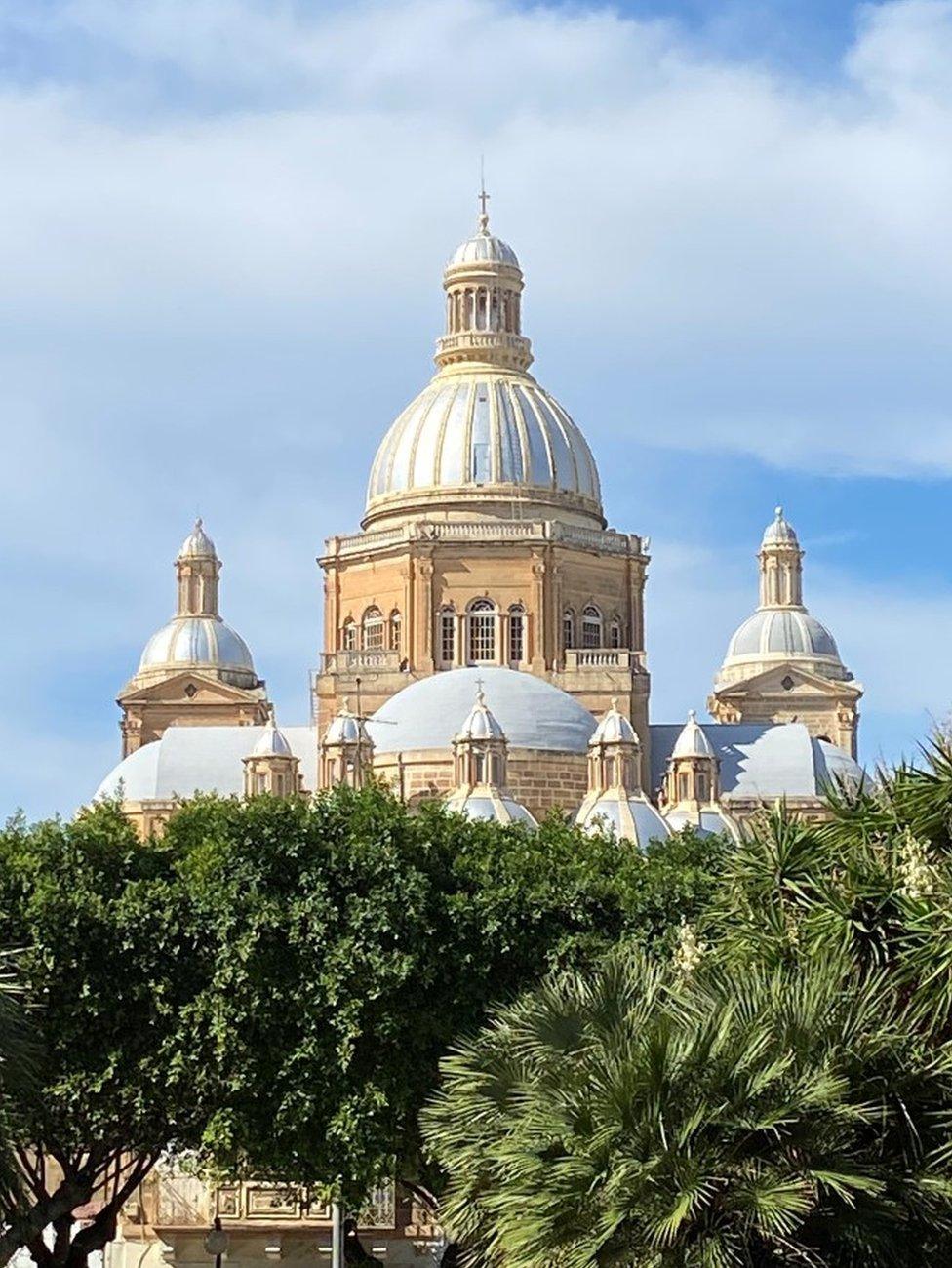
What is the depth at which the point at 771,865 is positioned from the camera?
3067 centimetres

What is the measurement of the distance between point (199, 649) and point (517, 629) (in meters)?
16.7

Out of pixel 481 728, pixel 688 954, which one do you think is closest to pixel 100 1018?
pixel 688 954

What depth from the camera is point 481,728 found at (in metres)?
82.6

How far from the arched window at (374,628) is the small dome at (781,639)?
1773cm

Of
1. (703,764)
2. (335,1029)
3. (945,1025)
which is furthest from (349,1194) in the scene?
(703,764)

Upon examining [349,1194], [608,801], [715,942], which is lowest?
[349,1194]

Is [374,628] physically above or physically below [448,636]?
above

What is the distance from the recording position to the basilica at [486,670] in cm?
8600

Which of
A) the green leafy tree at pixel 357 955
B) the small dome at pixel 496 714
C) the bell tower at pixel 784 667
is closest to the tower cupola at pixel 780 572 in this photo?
the bell tower at pixel 784 667

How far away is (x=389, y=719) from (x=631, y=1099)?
6210 cm

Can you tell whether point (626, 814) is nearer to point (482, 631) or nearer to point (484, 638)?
point (484, 638)

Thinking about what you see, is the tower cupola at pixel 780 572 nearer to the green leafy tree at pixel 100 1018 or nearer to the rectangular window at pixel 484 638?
the rectangular window at pixel 484 638

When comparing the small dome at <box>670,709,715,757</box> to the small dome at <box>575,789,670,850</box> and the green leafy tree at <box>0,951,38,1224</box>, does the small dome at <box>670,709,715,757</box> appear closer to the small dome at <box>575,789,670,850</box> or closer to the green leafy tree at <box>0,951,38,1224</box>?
the small dome at <box>575,789,670,850</box>

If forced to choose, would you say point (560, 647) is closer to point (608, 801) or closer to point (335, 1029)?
point (608, 801)
